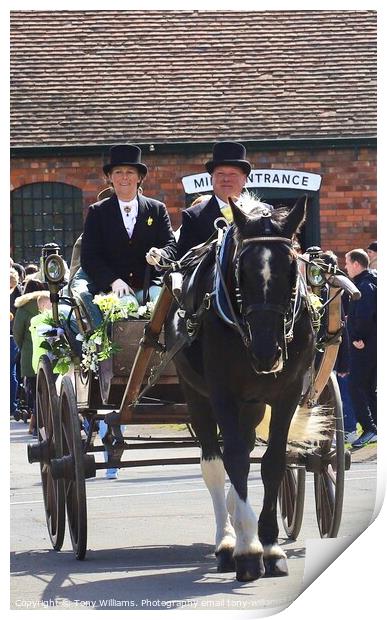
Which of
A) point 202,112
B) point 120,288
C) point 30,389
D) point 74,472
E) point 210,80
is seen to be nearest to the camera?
point 74,472

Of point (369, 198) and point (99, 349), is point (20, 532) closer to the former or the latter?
point (99, 349)

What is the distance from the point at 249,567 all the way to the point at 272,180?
13.7 meters

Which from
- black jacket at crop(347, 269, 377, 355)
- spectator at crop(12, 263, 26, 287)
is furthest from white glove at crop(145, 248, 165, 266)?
spectator at crop(12, 263, 26, 287)

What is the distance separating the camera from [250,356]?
6879 mm

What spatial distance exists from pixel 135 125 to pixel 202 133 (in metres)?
1.03

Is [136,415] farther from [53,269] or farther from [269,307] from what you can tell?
[269,307]

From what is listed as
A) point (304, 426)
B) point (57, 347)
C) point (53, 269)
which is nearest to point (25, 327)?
point (57, 347)

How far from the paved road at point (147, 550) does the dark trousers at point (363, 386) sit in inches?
15.2

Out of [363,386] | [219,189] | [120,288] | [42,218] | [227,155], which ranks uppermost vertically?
[42,218]

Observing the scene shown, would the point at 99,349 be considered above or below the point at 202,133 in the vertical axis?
below
